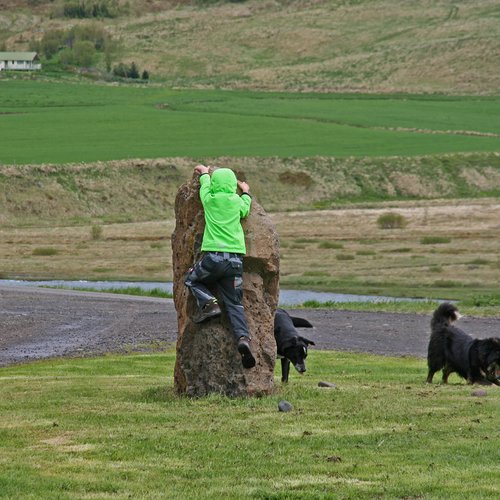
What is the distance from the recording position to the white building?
583 feet

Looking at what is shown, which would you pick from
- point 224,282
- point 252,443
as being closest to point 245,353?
point 224,282

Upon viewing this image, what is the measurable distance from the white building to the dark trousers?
547ft

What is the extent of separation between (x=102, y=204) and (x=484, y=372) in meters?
59.3

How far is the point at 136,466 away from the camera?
10328mm

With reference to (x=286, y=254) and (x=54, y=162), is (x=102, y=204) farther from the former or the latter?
(x=286, y=254)

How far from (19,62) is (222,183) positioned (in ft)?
560

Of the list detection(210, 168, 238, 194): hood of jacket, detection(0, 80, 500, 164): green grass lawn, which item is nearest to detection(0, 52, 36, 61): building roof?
detection(0, 80, 500, 164): green grass lawn

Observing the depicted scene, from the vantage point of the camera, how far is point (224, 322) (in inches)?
574

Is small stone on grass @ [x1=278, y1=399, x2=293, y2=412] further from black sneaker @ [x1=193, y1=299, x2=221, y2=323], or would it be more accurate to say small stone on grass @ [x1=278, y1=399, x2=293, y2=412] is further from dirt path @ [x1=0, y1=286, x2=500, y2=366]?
dirt path @ [x1=0, y1=286, x2=500, y2=366]

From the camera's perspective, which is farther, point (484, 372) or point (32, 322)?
point (32, 322)

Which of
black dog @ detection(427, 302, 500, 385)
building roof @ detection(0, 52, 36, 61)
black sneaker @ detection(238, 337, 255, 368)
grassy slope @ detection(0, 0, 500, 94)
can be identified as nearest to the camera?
black sneaker @ detection(238, 337, 255, 368)

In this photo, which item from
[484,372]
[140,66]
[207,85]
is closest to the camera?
[484,372]

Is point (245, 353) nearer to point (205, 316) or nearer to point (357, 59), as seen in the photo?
point (205, 316)

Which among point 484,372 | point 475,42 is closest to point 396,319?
point 484,372
